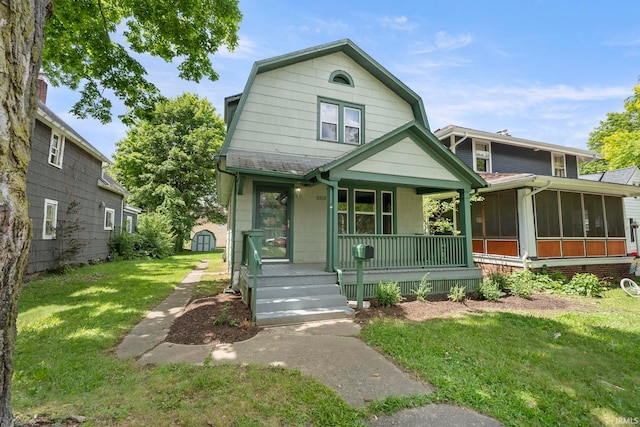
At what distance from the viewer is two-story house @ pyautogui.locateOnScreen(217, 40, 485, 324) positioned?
6.49m

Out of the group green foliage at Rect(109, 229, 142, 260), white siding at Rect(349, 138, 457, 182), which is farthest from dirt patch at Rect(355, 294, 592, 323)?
green foliage at Rect(109, 229, 142, 260)

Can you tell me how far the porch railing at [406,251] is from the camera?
700cm

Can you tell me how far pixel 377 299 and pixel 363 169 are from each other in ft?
10.0

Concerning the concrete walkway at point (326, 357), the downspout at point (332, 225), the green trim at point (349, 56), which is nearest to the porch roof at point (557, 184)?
the green trim at point (349, 56)

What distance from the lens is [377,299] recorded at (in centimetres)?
647

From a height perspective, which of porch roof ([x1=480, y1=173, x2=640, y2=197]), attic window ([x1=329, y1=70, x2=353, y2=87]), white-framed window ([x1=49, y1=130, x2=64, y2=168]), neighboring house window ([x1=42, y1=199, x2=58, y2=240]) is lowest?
neighboring house window ([x1=42, y1=199, x2=58, y2=240])

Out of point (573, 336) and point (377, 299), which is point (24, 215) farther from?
point (573, 336)

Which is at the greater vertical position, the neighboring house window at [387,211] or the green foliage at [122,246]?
the neighboring house window at [387,211]

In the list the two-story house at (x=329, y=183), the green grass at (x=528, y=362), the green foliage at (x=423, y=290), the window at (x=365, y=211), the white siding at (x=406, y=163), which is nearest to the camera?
the green grass at (x=528, y=362)

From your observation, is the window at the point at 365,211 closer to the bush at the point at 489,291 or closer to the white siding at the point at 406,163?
the white siding at the point at 406,163

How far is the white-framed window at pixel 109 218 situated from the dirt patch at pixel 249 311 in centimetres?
1127

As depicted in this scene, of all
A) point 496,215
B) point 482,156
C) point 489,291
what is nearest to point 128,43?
point 489,291

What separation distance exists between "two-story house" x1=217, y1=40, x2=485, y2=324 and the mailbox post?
0.26 feet

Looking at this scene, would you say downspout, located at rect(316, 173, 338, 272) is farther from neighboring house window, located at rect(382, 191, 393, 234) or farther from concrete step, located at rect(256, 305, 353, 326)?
neighboring house window, located at rect(382, 191, 393, 234)
